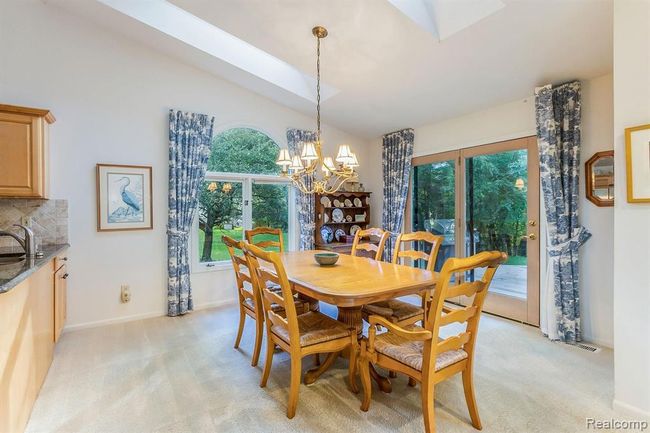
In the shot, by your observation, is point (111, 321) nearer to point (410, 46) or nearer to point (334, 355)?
point (334, 355)

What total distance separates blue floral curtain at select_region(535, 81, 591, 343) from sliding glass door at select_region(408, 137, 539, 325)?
284mm

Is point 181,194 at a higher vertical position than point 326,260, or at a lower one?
higher

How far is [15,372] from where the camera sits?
174cm

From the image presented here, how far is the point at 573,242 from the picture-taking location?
10.2 feet

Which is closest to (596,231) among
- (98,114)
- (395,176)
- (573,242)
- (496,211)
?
(573,242)

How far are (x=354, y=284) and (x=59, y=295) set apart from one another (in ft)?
9.04

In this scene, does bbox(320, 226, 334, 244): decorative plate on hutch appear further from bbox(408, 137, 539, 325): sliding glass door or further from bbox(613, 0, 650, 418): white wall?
bbox(613, 0, 650, 418): white wall

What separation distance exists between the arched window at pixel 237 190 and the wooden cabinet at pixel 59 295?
144 centimetres

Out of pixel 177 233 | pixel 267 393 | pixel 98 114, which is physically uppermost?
pixel 98 114

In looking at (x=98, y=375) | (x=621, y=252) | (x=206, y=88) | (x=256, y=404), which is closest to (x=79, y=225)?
(x=98, y=375)

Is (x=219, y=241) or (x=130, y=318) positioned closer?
(x=130, y=318)

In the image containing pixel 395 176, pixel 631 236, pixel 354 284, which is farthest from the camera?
pixel 395 176

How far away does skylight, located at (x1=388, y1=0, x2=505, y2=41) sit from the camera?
8.34 ft

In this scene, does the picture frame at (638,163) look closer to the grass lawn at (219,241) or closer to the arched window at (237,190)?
the arched window at (237,190)
